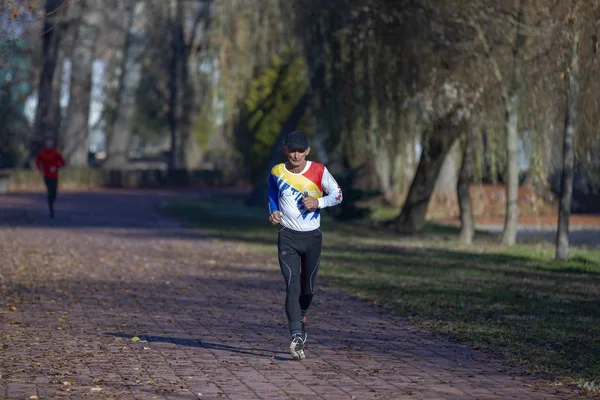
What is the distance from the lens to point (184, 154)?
6675 cm

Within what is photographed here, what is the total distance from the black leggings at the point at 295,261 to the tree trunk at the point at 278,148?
21.5 m

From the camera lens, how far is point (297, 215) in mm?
9039

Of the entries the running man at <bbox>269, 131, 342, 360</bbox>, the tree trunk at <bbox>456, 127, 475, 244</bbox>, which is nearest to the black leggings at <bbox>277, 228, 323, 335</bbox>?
the running man at <bbox>269, 131, 342, 360</bbox>

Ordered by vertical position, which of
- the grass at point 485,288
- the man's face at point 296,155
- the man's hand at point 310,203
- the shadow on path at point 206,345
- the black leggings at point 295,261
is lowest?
the shadow on path at point 206,345

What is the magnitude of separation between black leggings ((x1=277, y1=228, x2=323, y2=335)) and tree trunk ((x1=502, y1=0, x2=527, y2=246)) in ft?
35.7

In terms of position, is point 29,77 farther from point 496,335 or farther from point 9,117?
point 496,335

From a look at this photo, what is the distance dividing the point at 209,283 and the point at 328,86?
9.90m

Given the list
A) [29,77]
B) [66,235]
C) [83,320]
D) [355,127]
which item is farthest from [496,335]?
[29,77]

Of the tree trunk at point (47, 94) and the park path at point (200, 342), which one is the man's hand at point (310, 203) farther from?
the tree trunk at point (47, 94)

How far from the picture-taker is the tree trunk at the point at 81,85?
47250mm

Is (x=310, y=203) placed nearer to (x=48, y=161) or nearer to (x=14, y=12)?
(x=14, y=12)

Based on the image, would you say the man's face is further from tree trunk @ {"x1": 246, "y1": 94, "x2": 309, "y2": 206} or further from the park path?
tree trunk @ {"x1": 246, "y1": 94, "x2": 309, "y2": 206}

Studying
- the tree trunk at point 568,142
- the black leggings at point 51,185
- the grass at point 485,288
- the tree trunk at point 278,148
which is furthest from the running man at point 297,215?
the tree trunk at point 278,148

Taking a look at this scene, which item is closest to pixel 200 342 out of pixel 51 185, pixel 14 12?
pixel 14 12
